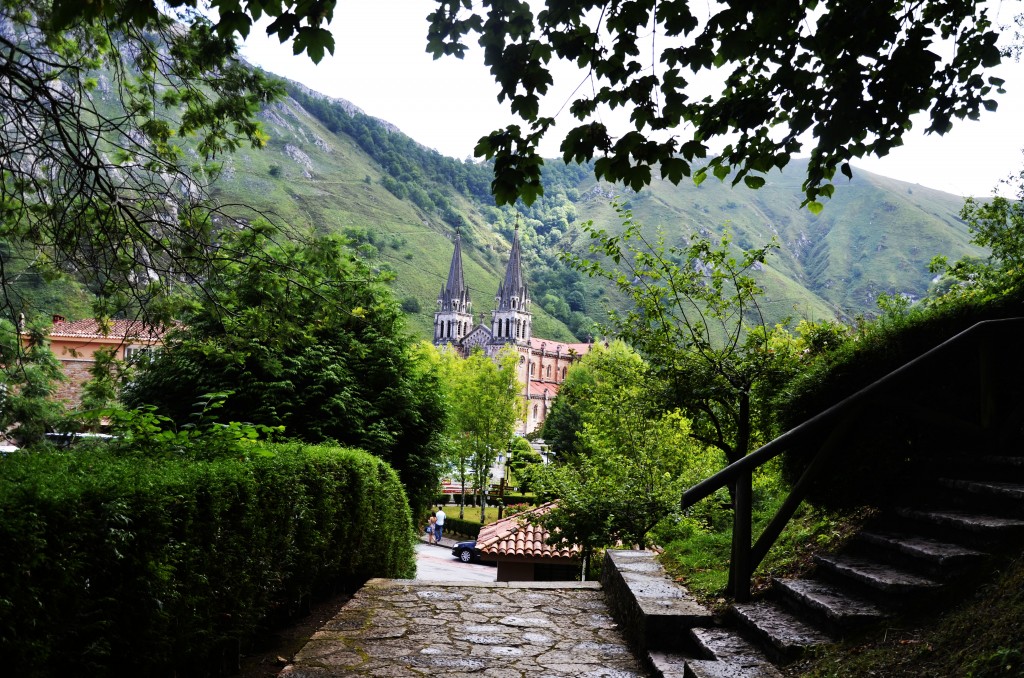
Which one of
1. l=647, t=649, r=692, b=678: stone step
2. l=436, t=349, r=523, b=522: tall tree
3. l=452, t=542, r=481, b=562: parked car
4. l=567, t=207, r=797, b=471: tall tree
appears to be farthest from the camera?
l=436, t=349, r=523, b=522: tall tree

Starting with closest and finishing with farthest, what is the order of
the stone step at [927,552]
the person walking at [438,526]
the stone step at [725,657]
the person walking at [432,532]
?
the stone step at [725,657] < the stone step at [927,552] < the person walking at [438,526] < the person walking at [432,532]

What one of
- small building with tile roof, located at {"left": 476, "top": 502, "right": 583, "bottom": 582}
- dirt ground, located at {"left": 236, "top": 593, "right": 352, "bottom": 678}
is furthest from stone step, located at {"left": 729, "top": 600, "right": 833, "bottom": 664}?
small building with tile roof, located at {"left": 476, "top": 502, "right": 583, "bottom": 582}

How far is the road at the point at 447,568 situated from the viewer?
26.2 meters

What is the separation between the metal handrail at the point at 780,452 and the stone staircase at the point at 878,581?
9.6 inches

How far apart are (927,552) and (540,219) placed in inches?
6461

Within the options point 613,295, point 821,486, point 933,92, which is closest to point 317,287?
point 821,486

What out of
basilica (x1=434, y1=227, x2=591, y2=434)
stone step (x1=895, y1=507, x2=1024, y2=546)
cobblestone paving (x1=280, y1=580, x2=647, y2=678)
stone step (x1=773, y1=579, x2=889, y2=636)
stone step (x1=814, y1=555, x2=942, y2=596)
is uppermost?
basilica (x1=434, y1=227, x2=591, y2=434)

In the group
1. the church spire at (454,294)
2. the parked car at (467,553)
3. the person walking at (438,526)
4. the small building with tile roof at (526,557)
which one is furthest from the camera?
the church spire at (454,294)

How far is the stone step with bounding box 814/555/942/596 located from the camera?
360 centimetres

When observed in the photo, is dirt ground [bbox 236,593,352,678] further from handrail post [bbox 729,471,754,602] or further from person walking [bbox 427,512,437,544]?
person walking [bbox 427,512,437,544]

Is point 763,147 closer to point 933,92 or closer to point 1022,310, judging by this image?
point 933,92

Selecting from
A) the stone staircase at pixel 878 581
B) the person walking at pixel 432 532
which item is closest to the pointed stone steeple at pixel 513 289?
the person walking at pixel 432 532

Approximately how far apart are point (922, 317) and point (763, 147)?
1.64 metres

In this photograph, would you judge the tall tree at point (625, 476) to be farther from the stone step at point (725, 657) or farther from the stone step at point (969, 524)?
the stone step at point (969, 524)
